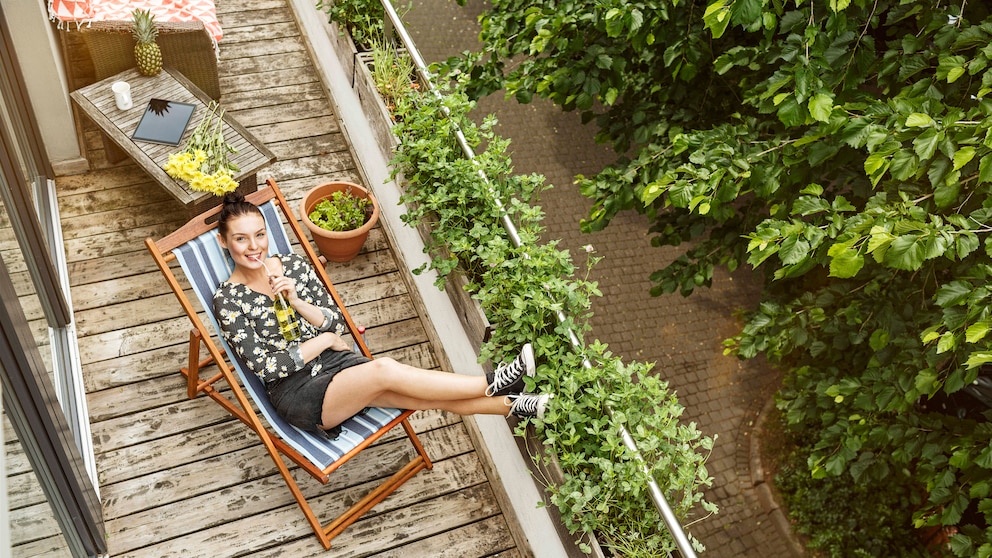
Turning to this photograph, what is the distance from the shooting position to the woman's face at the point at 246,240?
3.56 meters

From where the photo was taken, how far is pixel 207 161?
4160 millimetres

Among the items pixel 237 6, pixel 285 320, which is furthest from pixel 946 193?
pixel 237 6

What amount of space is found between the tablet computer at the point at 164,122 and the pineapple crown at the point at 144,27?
0.40 metres

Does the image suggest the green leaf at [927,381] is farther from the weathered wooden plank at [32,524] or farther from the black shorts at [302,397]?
the weathered wooden plank at [32,524]

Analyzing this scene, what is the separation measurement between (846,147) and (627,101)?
1.42m

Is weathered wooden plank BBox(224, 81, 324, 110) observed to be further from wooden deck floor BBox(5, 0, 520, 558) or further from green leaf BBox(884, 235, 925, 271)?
green leaf BBox(884, 235, 925, 271)

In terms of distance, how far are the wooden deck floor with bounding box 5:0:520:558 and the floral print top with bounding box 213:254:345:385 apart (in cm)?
59

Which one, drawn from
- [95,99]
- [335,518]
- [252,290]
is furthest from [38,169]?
[335,518]

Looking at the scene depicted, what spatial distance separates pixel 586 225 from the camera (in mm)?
3979

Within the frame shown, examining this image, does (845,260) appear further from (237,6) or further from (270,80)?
(237,6)

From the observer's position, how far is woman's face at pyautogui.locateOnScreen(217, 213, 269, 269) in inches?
140

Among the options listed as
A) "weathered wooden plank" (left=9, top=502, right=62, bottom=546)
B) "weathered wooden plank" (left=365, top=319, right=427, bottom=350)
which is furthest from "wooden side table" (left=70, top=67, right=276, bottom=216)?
"weathered wooden plank" (left=9, top=502, right=62, bottom=546)

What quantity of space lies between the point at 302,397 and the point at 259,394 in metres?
0.24

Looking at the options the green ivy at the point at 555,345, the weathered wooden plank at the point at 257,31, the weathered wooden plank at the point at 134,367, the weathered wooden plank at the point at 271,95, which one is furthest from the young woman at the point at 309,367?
the weathered wooden plank at the point at 257,31
